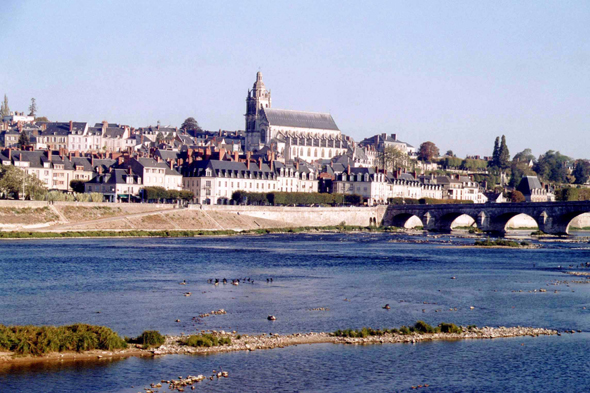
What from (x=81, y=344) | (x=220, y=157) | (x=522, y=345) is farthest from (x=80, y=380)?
(x=220, y=157)

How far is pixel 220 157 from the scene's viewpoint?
140 m

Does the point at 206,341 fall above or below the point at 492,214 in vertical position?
below

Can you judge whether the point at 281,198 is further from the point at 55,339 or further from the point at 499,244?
the point at 55,339

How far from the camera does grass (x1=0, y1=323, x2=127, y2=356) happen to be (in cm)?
3114

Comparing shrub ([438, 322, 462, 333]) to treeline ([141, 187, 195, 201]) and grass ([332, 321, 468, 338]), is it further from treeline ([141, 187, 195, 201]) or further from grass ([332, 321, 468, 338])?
treeline ([141, 187, 195, 201])

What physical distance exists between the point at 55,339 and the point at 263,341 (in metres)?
8.07

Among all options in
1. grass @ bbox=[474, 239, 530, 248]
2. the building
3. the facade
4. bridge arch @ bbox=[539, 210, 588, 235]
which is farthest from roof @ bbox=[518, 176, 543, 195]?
grass @ bbox=[474, 239, 530, 248]

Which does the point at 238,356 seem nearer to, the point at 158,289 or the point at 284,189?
the point at 158,289

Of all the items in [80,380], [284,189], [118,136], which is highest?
[118,136]

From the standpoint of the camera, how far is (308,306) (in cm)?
4444

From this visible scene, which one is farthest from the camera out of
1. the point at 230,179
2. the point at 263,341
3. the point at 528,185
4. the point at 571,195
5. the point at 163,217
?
the point at 528,185

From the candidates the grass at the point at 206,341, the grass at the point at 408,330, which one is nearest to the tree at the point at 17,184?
the grass at the point at 206,341

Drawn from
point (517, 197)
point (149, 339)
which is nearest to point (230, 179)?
point (517, 197)

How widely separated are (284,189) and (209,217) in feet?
124
